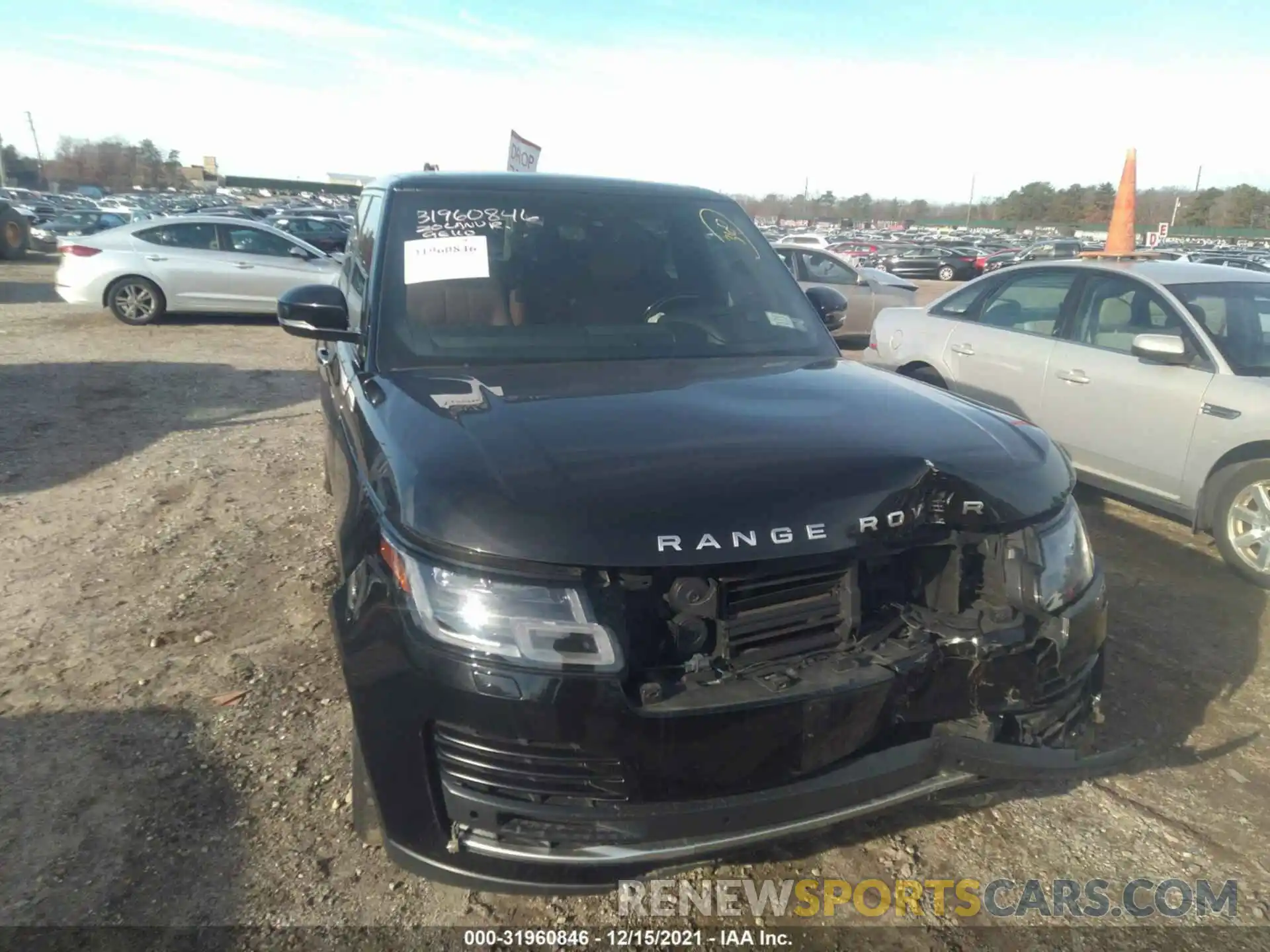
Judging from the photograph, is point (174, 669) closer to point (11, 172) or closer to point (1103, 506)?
point (1103, 506)

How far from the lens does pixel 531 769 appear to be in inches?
77.0

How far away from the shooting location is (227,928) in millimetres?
2293

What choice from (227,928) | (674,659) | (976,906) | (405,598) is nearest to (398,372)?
(405,598)

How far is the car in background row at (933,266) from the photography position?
107 ft

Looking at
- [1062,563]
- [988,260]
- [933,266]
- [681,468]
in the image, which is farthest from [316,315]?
[988,260]

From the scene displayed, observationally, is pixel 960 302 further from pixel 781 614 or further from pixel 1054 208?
pixel 1054 208

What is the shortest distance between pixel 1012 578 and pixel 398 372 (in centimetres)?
185

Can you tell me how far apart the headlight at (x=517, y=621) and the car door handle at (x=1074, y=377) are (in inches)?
181

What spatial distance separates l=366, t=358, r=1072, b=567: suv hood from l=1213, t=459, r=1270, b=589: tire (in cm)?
273

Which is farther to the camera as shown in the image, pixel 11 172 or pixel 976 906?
pixel 11 172

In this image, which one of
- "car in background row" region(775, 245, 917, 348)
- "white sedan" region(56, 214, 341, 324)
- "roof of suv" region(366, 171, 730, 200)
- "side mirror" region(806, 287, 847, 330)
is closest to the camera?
"roof of suv" region(366, 171, 730, 200)

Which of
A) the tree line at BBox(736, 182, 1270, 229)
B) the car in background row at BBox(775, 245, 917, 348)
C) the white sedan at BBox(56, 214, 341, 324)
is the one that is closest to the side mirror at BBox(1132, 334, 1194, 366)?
the car in background row at BBox(775, 245, 917, 348)

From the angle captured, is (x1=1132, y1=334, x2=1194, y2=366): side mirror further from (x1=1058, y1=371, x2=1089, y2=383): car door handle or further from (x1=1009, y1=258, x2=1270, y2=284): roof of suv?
(x1=1009, y1=258, x2=1270, y2=284): roof of suv

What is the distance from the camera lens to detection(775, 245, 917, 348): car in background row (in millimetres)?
13297
